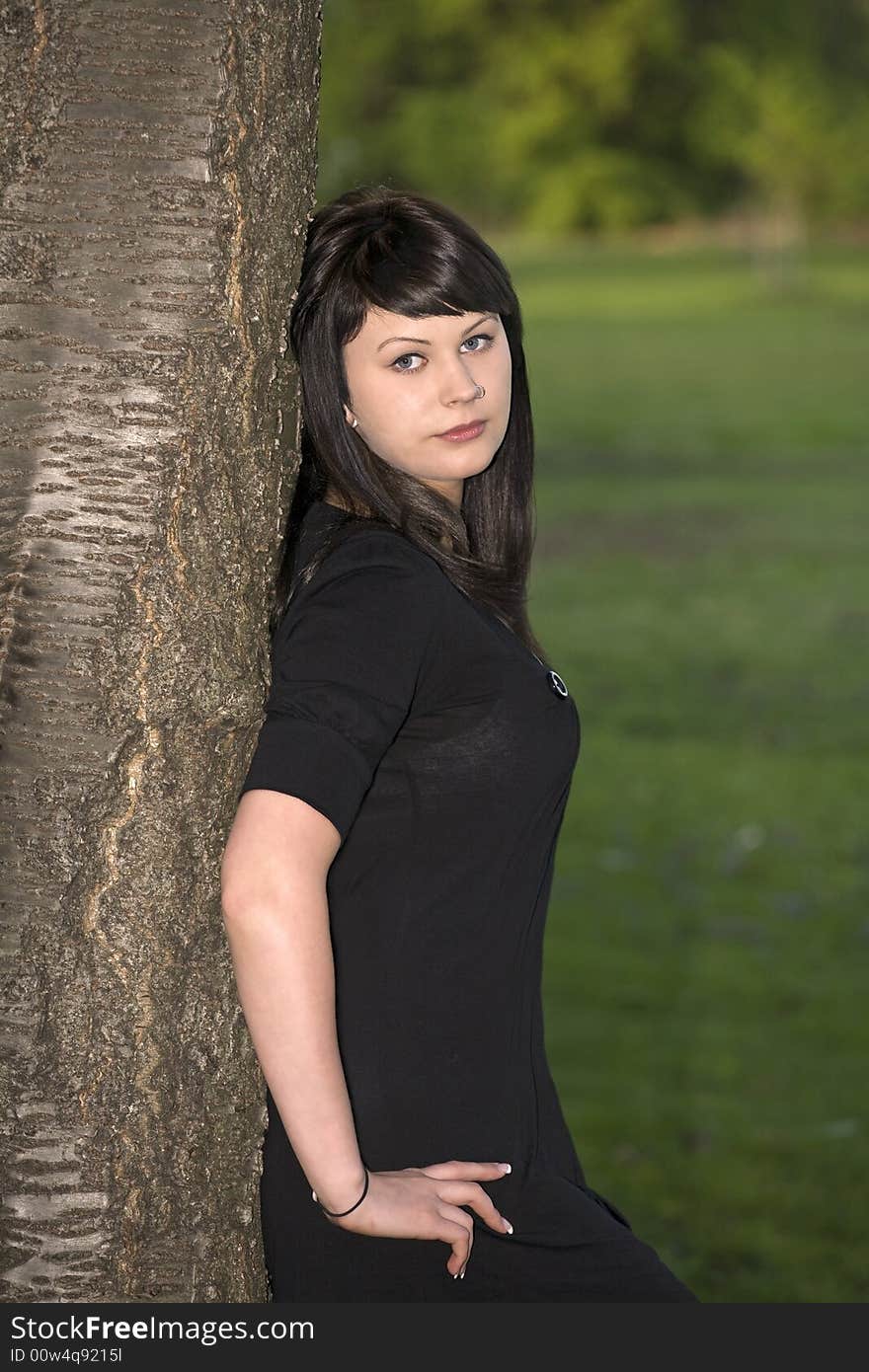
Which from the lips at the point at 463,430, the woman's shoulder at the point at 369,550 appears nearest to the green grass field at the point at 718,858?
the lips at the point at 463,430

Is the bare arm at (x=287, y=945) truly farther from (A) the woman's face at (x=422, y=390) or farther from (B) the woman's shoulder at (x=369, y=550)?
(A) the woman's face at (x=422, y=390)

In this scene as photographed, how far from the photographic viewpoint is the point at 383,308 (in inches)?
90.4

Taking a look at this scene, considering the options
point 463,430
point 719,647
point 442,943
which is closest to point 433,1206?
point 442,943

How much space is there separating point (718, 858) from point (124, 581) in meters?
6.10

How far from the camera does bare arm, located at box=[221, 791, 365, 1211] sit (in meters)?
1.97

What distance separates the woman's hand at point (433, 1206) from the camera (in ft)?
6.91

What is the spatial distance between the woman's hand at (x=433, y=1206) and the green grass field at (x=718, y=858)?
139 cm

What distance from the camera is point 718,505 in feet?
62.4

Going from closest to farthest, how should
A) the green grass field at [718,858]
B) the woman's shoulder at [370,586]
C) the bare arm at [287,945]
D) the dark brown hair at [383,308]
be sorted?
the bare arm at [287,945] < the woman's shoulder at [370,586] < the dark brown hair at [383,308] < the green grass field at [718,858]

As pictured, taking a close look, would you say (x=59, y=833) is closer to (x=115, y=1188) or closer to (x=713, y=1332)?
(x=115, y=1188)

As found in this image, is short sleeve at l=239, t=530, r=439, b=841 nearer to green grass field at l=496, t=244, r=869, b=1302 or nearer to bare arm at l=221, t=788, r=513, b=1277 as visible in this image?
bare arm at l=221, t=788, r=513, b=1277

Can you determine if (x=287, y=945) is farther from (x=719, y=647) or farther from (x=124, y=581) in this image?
(x=719, y=647)

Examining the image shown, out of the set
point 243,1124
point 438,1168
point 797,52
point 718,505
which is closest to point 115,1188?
point 243,1124

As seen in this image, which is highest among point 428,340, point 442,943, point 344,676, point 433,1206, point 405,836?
point 428,340
